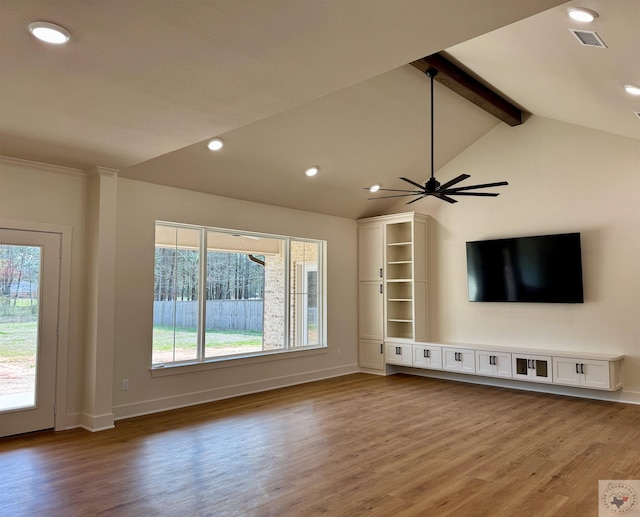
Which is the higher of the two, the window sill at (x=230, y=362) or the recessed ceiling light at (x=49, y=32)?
the recessed ceiling light at (x=49, y=32)

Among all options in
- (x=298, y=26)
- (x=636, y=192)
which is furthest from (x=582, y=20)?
→ (x=636, y=192)

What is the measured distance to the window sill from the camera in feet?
19.0

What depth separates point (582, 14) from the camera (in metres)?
3.17

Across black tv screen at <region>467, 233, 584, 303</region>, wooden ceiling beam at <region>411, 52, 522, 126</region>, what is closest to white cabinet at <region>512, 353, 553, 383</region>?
black tv screen at <region>467, 233, 584, 303</region>

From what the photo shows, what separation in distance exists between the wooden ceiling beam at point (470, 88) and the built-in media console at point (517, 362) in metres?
3.26

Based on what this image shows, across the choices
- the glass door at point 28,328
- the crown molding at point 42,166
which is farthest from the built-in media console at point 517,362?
the crown molding at point 42,166

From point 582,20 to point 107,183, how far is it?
448 cm

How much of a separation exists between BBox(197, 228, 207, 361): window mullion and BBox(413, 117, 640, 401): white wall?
379 centimetres

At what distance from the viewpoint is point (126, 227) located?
555 cm

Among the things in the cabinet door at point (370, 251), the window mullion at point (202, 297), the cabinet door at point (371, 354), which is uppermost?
the cabinet door at point (370, 251)

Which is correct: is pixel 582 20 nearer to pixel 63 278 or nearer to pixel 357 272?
pixel 63 278

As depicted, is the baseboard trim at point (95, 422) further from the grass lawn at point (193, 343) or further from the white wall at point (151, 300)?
the grass lawn at point (193, 343)

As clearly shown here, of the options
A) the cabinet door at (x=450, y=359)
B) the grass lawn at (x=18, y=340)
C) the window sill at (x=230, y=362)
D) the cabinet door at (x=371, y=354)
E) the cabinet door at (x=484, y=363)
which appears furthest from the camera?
the cabinet door at (x=371, y=354)

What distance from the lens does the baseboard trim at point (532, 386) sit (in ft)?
20.0
